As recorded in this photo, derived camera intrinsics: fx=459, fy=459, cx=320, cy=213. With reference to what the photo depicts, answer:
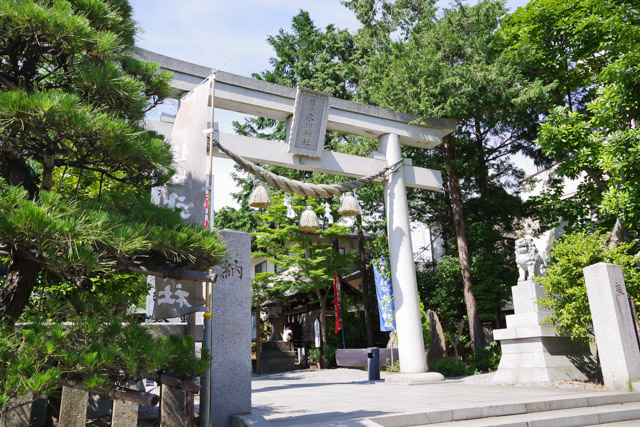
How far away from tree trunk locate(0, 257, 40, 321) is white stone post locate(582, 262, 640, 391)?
776 centimetres

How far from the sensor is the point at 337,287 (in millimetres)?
16172

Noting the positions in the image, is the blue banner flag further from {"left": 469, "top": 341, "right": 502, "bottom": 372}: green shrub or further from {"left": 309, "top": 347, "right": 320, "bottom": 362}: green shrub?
{"left": 309, "top": 347, "right": 320, "bottom": 362}: green shrub

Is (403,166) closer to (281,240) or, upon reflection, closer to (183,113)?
(183,113)

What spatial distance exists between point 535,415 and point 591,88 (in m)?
11.2

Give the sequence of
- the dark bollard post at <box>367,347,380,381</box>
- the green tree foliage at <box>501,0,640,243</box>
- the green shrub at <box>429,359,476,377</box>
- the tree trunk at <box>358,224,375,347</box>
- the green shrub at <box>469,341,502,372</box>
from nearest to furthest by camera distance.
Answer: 1. the green tree foliage at <box>501,0,640,243</box>
2. the dark bollard post at <box>367,347,380,381</box>
3. the green shrub at <box>429,359,476,377</box>
4. the green shrub at <box>469,341,502,372</box>
5. the tree trunk at <box>358,224,375,347</box>

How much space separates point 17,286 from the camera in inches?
134

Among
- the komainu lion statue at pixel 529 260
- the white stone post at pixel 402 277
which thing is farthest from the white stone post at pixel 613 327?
the white stone post at pixel 402 277

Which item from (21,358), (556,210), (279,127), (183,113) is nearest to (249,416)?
(21,358)

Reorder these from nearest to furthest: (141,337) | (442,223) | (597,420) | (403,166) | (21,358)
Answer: (21,358), (141,337), (597,420), (403,166), (442,223)

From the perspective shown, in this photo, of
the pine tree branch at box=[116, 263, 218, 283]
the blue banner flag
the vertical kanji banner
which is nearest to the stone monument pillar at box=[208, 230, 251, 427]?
the vertical kanji banner

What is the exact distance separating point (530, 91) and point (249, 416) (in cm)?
1091

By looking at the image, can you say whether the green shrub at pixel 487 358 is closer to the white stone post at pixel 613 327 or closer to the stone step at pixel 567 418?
the white stone post at pixel 613 327

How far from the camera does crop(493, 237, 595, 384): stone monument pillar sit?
331 inches

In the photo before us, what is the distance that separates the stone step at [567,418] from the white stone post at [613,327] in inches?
47.5
